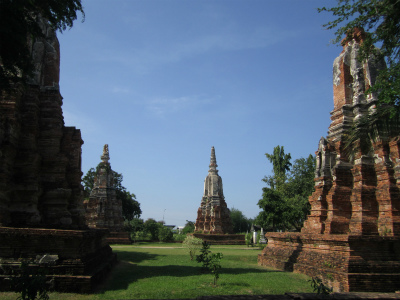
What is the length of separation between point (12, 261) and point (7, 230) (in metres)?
0.67

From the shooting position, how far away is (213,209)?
34719 mm

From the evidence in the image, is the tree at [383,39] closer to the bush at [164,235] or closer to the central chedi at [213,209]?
the central chedi at [213,209]

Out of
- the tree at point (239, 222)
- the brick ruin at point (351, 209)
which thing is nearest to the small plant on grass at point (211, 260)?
the brick ruin at point (351, 209)

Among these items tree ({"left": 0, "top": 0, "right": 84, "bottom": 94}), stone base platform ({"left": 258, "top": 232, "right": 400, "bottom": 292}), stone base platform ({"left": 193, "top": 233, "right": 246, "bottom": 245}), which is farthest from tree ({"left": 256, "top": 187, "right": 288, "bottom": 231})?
tree ({"left": 0, "top": 0, "right": 84, "bottom": 94})

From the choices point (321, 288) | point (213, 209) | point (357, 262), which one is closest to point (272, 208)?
point (213, 209)

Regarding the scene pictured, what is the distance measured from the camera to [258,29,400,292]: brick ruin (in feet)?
26.8

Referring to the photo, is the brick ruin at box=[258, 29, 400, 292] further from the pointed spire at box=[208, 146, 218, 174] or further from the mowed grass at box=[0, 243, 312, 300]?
the pointed spire at box=[208, 146, 218, 174]

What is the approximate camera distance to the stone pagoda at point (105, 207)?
30.0 meters

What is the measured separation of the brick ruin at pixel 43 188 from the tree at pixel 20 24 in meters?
0.69

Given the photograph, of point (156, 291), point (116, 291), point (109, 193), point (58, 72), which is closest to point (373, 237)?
point (156, 291)

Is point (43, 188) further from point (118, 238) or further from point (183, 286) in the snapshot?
point (118, 238)

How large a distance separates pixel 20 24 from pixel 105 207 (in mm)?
26522

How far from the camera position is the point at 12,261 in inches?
293

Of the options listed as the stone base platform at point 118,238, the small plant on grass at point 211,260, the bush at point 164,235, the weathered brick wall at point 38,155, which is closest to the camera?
the small plant on grass at point 211,260
